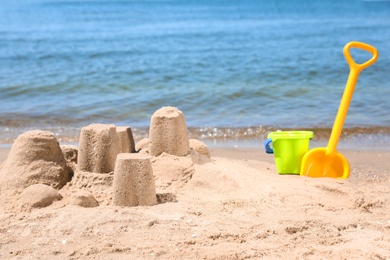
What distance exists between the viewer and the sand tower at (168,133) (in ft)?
13.9

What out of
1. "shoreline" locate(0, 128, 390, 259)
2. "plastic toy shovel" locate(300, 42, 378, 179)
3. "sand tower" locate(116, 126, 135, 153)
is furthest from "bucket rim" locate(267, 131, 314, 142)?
"sand tower" locate(116, 126, 135, 153)

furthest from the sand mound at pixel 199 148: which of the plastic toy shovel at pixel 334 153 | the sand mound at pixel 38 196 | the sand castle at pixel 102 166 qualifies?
the sand mound at pixel 38 196

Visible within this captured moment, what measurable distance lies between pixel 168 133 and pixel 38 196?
0.96m

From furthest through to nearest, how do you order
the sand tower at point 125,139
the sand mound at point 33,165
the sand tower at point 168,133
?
the sand tower at point 125,139
the sand tower at point 168,133
the sand mound at point 33,165

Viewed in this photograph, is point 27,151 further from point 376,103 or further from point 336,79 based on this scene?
point 336,79

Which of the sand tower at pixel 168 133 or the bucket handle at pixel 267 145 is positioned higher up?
the sand tower at pixel 168 133

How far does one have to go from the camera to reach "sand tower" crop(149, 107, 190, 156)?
13.9 feet

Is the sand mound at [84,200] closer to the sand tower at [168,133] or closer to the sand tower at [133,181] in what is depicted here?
the sand tower at [133,181]

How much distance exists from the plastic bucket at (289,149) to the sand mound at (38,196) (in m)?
1.65

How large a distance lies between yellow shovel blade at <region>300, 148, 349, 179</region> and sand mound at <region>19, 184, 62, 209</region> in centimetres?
179

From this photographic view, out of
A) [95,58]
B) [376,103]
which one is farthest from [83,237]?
[95,58]

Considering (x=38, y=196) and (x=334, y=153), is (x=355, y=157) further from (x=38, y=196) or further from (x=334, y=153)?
(x=38, y=196)

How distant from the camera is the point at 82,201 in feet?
12.2

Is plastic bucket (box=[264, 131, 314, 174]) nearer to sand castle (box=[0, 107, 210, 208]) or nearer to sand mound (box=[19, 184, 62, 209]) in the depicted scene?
sand castle (box=[0, 107, 210, 208])
